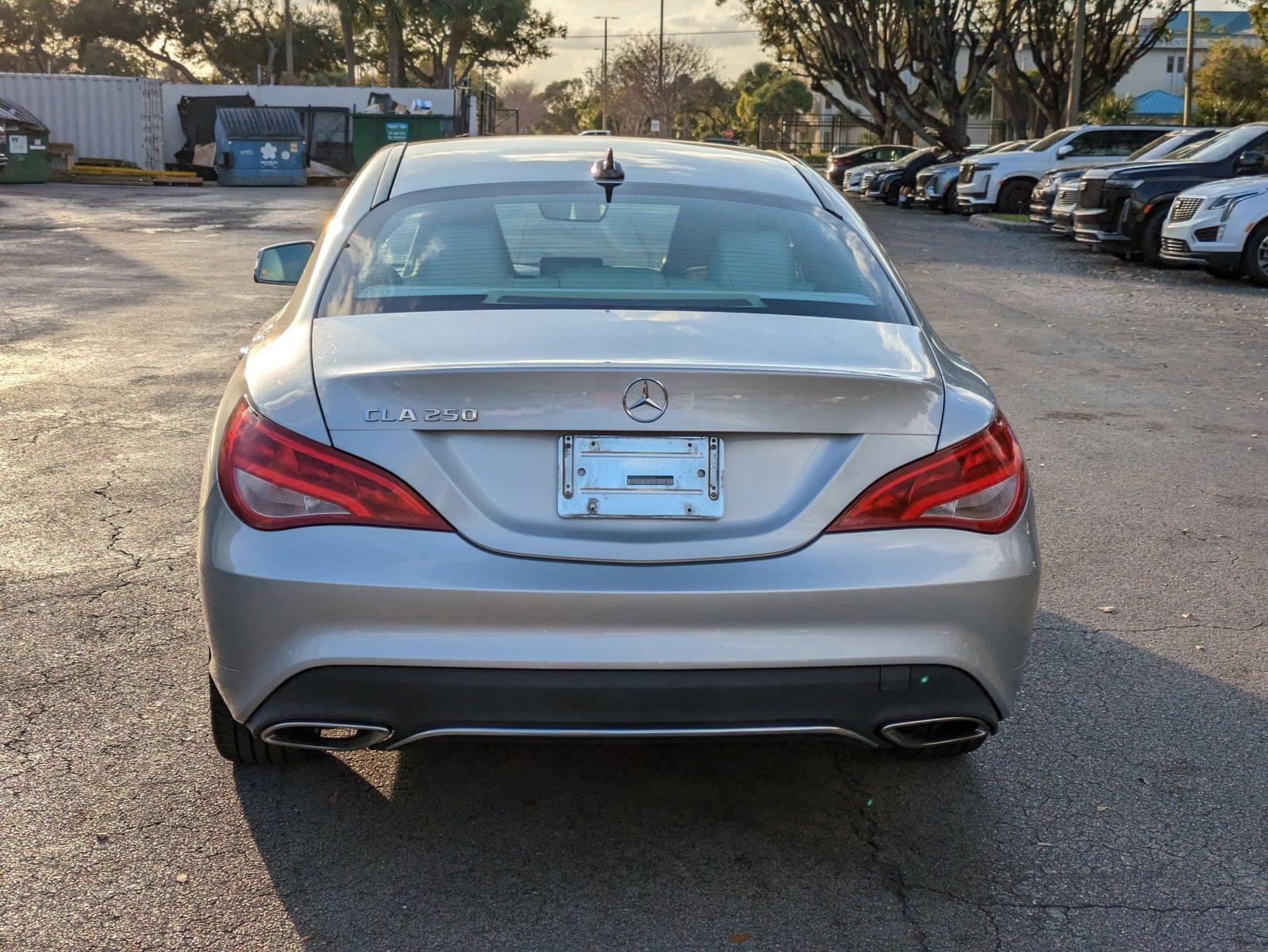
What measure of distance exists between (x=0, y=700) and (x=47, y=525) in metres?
1.91

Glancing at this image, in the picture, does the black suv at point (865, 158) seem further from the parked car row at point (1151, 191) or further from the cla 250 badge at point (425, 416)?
the cla 250 badge at point (425, 416)

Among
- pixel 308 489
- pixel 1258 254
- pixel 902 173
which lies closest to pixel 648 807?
pixel 308 489

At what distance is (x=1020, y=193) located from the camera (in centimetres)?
2825

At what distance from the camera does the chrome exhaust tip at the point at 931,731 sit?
9.62 ft

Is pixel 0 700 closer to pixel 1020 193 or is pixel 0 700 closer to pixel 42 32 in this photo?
pixel 1020 193

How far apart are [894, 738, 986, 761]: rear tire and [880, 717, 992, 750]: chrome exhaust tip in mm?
478

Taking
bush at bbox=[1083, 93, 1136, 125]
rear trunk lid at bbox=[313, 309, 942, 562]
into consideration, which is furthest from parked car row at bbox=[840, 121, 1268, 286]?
bush at bbox=[1083, 93, 1136, 125]

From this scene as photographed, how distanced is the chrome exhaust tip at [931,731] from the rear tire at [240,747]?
4.57ft

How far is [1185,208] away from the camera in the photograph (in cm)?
1667

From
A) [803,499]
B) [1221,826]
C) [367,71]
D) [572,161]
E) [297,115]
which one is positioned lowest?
[1221,826]

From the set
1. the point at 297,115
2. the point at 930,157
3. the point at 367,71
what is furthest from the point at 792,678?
the point at 367,71

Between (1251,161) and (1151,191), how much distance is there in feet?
4.89

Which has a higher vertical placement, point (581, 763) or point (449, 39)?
point (449, 39)

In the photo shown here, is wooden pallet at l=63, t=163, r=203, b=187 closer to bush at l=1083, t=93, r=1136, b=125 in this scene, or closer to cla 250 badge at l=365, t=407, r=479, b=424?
bush at l=1083, t=93, r=1136, b=125
